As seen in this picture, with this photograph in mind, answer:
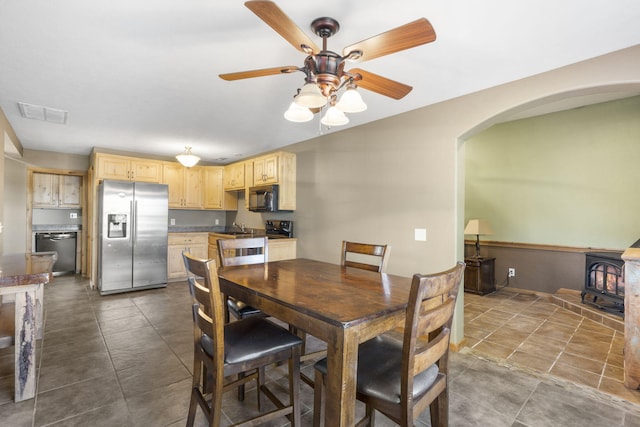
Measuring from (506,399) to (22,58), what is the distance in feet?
13.9

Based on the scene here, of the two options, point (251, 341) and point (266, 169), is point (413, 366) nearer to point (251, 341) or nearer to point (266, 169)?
point (251, 341)

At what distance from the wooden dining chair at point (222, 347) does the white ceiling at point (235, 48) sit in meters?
1.43

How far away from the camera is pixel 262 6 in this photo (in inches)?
47.1

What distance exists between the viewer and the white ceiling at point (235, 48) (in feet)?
5.55

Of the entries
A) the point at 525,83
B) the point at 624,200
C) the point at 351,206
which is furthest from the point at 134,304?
the point at 624,200

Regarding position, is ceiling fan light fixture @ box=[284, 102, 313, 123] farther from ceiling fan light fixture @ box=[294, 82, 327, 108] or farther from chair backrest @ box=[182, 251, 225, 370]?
chair backrest @ box=[182, 251, 225, 370]

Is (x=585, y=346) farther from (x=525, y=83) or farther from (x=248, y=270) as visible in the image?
(x=248, y=270)

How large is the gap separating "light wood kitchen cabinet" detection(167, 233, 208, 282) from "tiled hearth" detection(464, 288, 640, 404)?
185 inches

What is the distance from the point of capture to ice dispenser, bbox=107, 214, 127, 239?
4684 mm

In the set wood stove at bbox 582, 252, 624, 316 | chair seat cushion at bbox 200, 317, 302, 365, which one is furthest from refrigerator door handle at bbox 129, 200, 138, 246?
wood stove at bbox 582, 252, 624, 316

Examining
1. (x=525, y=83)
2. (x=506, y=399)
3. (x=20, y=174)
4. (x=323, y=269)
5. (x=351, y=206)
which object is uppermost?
(x=525, y=83)

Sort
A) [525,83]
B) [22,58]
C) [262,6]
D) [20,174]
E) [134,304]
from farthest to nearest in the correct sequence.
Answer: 1. [20,174]
2. [134,304]
3. [525,83]
4. [22,58]
5. [262,6]

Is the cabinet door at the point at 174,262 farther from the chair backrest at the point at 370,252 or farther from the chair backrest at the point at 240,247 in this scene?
the chair backrest at the point at 370,252

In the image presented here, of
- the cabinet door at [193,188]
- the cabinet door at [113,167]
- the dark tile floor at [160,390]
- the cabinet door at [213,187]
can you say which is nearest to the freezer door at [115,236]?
the cabinet door at [113,167]
